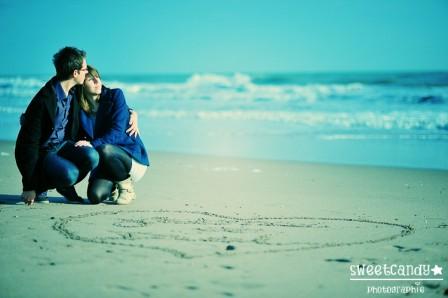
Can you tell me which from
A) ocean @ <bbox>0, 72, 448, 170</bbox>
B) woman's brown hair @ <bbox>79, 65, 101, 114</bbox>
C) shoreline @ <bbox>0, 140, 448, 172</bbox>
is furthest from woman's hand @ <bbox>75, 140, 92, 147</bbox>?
ocean @ <bbox>0, 72, 448, 170</bbox>

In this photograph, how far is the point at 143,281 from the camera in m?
3.14

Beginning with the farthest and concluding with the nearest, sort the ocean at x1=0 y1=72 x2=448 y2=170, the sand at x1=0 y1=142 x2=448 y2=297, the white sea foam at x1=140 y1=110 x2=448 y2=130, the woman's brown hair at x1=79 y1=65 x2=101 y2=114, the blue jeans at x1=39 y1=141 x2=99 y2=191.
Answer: the white sea foam at x1=140 y1=110 x2=448 y2=130, the ocean at x1=0 y1=72 x2=448 y2=170, the woman's brown hair at x1=79 y1=65 x2=101 y2=114, the blue jeans at x1=39 y1=141 x2=99 y2=191, the sand at x1=0 y1=142 x2=448 y2=297

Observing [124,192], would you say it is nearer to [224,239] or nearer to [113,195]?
[113,195]

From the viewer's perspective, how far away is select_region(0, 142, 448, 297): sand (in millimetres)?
3119

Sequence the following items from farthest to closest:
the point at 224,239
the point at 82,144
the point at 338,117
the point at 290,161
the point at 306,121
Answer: the point at 338,117, the point at 306,121, the point at 290,161, the point at 82,144, the point at 224,239

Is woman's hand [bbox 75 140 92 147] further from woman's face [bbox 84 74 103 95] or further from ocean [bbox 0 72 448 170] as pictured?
ocean [bbox 0 72 448 170]

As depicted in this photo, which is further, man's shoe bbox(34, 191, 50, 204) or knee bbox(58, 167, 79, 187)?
man's shoe bbox(34, 191, 50, 204)

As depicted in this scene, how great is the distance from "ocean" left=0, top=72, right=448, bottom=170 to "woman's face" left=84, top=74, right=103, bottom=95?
4.36 meters

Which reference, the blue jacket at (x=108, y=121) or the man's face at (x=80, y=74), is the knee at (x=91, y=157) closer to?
the blue jacket at (x=108, y=121)

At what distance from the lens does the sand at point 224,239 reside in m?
3.12

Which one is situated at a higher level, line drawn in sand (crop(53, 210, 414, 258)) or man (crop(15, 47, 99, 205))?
man (crop(15, 47, 99, 205))

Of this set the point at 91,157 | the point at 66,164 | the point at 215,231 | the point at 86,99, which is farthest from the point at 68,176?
the point at 215,231

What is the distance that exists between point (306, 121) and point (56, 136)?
10.1 m

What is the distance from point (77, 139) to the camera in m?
5.35
